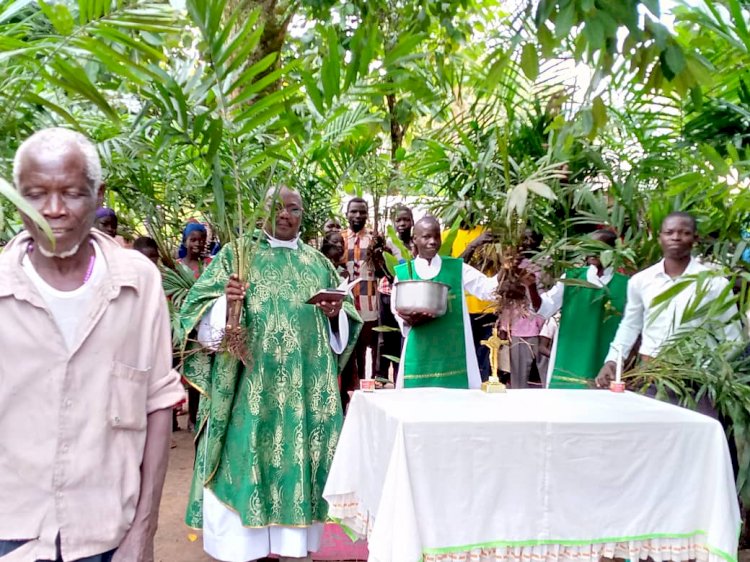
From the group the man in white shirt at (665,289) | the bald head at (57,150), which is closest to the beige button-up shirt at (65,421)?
the bald head at (57,150)

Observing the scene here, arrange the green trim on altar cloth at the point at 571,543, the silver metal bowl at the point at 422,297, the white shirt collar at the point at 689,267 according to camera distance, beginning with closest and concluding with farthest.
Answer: the green trim on altar cloth at the point at 571,543 → the white shirt collar at the point at 689,267 → the silver metal bowl at the point at 422,297

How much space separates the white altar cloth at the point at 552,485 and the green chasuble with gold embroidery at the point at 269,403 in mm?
707

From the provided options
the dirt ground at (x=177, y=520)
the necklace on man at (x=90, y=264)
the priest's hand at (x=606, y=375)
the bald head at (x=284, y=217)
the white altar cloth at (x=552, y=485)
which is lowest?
the dirt ground at (x=177, y=520)

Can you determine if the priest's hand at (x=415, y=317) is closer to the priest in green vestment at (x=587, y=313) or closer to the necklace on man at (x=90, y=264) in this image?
the priest in green vestment at (x=587, y=313)

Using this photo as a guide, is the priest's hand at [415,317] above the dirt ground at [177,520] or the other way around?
above

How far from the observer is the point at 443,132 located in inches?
251

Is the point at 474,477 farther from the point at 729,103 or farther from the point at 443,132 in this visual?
the point at 443,132

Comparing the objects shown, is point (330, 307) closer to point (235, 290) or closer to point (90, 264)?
point (235, 290)

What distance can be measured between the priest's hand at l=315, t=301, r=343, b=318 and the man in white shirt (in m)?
1.78

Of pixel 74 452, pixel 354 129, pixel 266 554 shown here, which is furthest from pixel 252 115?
pixel 74 452

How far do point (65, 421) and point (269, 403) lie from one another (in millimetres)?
2372

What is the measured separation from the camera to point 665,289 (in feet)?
15.3

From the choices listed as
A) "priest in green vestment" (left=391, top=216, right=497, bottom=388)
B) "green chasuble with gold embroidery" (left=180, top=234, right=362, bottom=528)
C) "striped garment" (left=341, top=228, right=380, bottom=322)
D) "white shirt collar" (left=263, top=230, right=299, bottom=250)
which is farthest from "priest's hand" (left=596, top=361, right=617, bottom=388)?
"striped garment" (left=341, top=228, right=380, bottom=322)

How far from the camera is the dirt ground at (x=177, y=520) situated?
460cm
